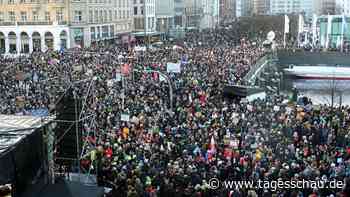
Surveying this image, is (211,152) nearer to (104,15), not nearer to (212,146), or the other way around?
(212,146)

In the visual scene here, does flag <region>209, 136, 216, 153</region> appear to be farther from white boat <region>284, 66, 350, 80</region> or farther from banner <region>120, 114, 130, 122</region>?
white boat <region>284, 66, 350, 80</region>

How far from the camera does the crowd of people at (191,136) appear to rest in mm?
14844

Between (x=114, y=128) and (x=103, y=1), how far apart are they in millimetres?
52856

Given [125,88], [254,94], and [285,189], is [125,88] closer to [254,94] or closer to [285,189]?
[254,94]

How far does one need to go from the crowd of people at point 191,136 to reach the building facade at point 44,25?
30.8 m

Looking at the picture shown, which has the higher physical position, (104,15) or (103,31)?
(104,15)

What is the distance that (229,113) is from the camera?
22016 mm

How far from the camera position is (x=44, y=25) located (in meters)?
61.5

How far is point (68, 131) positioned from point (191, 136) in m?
5.38

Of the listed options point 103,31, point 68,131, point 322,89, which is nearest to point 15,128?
point 68,131

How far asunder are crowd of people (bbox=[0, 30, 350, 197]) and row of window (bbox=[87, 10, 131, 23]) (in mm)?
36190

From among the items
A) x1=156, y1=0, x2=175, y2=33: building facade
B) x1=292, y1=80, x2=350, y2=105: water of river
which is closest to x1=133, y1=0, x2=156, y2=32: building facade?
x1=156, y1=0, x2=175, y2=33: building facade

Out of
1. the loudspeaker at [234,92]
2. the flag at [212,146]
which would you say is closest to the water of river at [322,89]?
the loudspeaker at [234,92]

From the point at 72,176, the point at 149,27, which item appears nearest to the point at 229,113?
the point at 72,176
